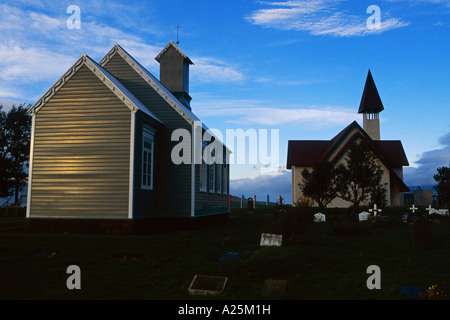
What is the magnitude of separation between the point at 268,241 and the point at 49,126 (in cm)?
1072

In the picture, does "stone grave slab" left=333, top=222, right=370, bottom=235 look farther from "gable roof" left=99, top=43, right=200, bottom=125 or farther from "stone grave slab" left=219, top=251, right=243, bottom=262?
"gable roof" left=99, top=43, right=200, bottom=125

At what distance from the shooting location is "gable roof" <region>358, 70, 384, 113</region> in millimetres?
53094

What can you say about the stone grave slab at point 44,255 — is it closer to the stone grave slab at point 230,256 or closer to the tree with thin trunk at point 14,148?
the stone grave slab at point 230,256

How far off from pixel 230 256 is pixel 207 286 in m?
3.45

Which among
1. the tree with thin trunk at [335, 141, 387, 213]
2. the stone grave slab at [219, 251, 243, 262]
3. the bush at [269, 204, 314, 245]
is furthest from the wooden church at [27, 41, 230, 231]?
the tree with thin trunk at [335, 141, 387, 213]

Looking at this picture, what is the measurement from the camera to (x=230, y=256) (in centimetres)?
1097

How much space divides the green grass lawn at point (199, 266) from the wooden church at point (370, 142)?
21.1 m

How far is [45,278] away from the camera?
8.92 meters

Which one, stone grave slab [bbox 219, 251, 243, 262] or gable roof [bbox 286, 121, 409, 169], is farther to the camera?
gable roof [bbox 286, 121, 409, 169]

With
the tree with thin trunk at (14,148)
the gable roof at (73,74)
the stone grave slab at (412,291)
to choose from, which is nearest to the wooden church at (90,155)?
the gable roof at (73,74)

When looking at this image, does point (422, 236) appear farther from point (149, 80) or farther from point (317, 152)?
point (317, 152)

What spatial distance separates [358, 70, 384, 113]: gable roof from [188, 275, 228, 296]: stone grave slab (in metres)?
50.3

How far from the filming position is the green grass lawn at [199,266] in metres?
7.69

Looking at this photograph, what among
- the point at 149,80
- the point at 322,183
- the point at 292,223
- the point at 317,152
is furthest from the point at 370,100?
the point at 292,223
